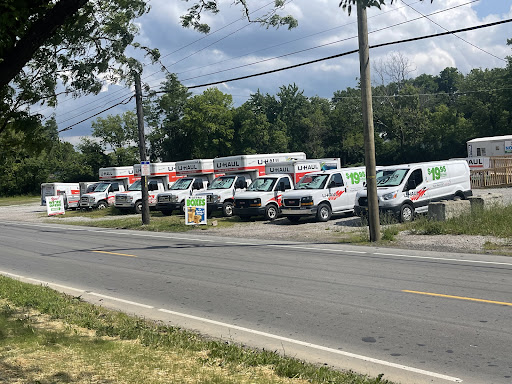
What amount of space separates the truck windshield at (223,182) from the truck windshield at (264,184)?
270 cm

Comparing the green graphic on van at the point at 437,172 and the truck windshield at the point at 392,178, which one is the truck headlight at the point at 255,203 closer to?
the truck windshield at the point at 392,178

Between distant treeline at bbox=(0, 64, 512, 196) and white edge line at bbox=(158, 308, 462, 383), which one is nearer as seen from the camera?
white edge line at bbox=(158, 308, 462, 383)

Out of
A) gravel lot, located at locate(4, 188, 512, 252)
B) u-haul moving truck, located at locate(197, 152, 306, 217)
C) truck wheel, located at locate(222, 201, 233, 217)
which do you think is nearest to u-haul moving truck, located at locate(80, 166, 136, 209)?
u-haul moving truck, located at locate(197, 152, 306, 217)

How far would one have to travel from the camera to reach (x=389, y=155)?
219 feet

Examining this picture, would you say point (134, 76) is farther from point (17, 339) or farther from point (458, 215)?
point (458, 215)

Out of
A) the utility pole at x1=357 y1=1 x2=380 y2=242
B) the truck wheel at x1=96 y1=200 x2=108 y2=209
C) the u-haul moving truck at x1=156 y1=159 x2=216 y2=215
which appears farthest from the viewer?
the truck wheel at x1=96 y1=200 x2=108 y2=209

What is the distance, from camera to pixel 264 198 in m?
26.2

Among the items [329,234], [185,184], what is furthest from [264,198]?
[185,184]

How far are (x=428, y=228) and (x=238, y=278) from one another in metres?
8.37

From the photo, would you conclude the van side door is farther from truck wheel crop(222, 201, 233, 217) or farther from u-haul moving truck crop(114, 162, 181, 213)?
u-haul moving truck crop(114, 162, 181, 213)

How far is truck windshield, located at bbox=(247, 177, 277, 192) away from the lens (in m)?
26.8

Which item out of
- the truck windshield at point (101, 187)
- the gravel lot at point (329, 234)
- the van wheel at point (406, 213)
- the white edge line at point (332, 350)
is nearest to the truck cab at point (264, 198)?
the gravel lot at point (329, 234)

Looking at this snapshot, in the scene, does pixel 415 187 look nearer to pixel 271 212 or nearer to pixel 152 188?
pixel 271 212

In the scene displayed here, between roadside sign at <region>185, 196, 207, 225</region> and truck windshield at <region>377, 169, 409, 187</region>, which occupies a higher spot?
truck windshield at <region>377, 169, 409, 187</region>
